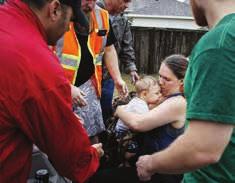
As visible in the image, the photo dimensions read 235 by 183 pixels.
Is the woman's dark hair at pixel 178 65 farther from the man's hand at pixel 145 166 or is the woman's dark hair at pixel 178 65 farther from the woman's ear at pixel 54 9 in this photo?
the woman's ear at pixel 54 9

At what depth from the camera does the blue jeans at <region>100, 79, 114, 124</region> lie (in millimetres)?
4742

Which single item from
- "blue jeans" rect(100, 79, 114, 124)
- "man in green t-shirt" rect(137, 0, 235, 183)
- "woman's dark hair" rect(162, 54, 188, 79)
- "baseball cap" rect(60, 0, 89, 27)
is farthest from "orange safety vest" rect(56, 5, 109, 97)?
"man in green t-shirt" rect(137, 0, 235, 183)

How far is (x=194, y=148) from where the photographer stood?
1.71 metres

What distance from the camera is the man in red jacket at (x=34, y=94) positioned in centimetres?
165

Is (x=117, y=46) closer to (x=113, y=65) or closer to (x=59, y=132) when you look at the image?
(x=113, y=65)

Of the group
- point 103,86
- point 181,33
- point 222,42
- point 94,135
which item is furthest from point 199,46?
point 181,33

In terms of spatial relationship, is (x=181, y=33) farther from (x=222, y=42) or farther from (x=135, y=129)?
(x=222, y=42)

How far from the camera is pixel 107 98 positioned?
483cm

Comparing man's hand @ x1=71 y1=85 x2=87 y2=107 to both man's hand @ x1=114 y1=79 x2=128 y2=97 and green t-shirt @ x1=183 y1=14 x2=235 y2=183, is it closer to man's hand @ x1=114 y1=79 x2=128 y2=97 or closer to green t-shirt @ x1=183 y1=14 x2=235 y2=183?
man's hand @ x1=114 y1=79 x2=128 y2=97

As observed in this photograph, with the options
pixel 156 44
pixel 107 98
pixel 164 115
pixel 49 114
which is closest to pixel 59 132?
pixel 49 114

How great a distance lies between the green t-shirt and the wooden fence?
1202 cm

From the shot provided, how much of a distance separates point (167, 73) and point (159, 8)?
92.0 feet

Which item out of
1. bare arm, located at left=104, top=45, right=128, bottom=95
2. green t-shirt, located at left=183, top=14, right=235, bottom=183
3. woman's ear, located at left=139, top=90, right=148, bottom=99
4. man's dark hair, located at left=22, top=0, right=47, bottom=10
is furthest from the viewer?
bare arm, located at left=104, top=45, right=128, bottom=95

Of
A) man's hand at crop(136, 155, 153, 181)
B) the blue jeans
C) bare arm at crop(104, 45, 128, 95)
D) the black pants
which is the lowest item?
the blue jeans
